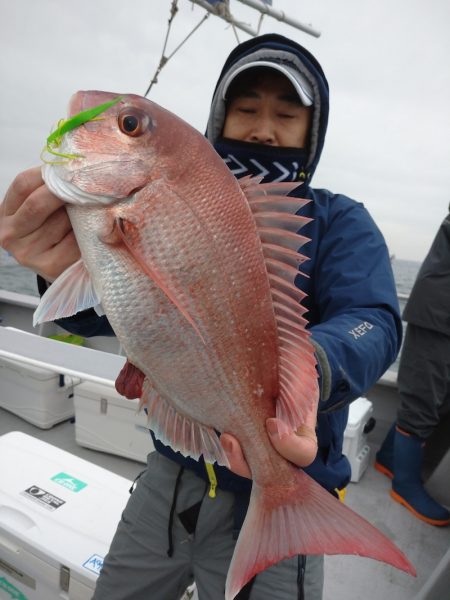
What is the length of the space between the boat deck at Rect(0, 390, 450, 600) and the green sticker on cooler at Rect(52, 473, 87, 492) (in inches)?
41.8

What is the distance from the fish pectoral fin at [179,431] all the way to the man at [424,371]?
2.58 m

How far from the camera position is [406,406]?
3.37 meters

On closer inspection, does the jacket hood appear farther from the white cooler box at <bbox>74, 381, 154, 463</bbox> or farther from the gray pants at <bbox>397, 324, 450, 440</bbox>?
the white cooler box at <bbox>74, 381, 154, 463</bbox>

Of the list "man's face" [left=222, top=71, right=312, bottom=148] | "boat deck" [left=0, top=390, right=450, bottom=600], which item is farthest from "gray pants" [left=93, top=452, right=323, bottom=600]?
"man's face" [left=222, top=71, right=312, bottom=148]

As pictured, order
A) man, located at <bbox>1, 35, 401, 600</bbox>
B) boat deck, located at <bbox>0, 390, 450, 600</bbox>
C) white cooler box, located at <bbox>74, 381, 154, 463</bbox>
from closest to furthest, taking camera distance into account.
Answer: man, located at <bbox>1, 35, 401, 600</bbox>
boat deck, located at <bbox>0, 390, 450, 600</bbox>
white cooler box, located at <bbox>74, 381, 154, 463</bbox>

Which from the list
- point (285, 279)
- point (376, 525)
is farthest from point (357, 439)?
point (285, 279)

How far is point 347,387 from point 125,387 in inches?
24.3

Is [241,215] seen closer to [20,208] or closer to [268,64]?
[20,208]

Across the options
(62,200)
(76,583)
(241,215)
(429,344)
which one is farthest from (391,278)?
(429,344)

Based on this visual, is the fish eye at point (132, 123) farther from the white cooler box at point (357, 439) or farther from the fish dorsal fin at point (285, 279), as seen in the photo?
the white cooler box at point (357, 439)

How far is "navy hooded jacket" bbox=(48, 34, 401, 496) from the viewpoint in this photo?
1234 millimetres

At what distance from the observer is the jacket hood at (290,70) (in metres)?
1.66

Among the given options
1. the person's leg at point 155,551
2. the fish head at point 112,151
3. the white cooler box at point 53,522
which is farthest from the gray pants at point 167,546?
the fish head at point 112,151

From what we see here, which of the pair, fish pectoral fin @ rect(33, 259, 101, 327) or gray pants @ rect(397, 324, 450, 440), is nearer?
fish pectoral fin @ rect(33, 259, 101, 327)
